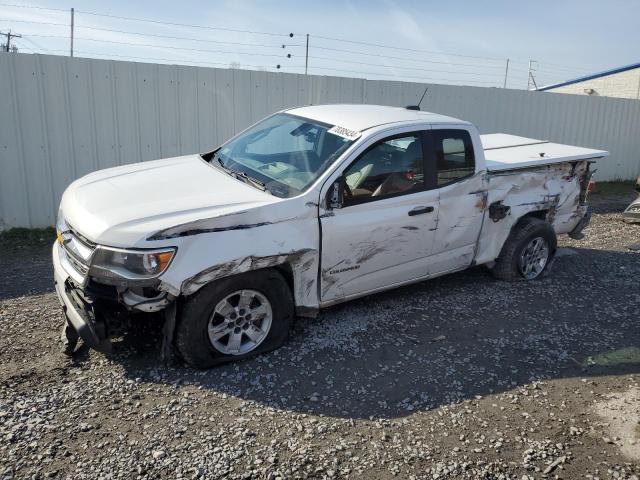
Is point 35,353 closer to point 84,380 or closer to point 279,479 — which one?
point 84,380

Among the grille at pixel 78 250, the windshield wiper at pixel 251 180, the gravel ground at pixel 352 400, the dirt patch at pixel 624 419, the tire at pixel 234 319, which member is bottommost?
the dirt patch at pixel 624 419

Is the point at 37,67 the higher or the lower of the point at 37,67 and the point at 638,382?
the higher

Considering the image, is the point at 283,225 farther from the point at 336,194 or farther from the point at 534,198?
the point at 534,198

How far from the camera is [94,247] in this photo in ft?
11.8

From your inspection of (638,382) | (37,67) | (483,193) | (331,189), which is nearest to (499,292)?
(483,193)

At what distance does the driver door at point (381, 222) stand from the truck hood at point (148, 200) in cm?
65

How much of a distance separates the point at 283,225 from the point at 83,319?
152 centimetres

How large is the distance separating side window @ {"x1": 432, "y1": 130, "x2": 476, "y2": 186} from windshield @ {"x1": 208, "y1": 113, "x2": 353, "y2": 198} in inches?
39.6

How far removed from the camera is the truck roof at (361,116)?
4.74 metres

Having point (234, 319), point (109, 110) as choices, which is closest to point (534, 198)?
point (234, 319)

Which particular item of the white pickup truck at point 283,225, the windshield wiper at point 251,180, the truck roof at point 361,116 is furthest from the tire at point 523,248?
the windshield wiper at point 251,180

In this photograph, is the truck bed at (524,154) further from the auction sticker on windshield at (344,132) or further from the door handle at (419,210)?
the auction sticker on windshield at (344,132)

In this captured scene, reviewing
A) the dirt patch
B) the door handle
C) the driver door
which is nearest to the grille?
the driver door

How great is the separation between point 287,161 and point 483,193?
2.06 meters
